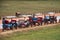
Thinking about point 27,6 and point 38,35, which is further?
point 27,6

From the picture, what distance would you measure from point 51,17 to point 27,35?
0.65 m

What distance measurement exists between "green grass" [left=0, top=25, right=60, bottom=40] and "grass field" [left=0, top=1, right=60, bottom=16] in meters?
0.39

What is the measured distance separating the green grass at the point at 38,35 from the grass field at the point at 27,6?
1.28 feet

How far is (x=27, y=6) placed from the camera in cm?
343

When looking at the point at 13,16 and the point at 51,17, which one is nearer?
the point at 13,16

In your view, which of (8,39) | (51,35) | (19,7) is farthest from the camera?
(19,7)

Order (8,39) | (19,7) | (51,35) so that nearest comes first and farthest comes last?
(8,39) < (51,35) < (19,7)

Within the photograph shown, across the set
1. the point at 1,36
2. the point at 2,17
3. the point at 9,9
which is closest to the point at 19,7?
the point at 9,9

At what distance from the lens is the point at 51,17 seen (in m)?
3.39

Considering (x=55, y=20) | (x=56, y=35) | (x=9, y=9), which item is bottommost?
(x=56, y=35)

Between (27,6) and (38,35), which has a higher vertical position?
(27,6)

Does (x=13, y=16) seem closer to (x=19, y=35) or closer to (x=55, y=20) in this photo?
(x=19, y=35)

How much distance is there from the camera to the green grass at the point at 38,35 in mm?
2871

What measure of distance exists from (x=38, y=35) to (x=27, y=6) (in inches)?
26.0
